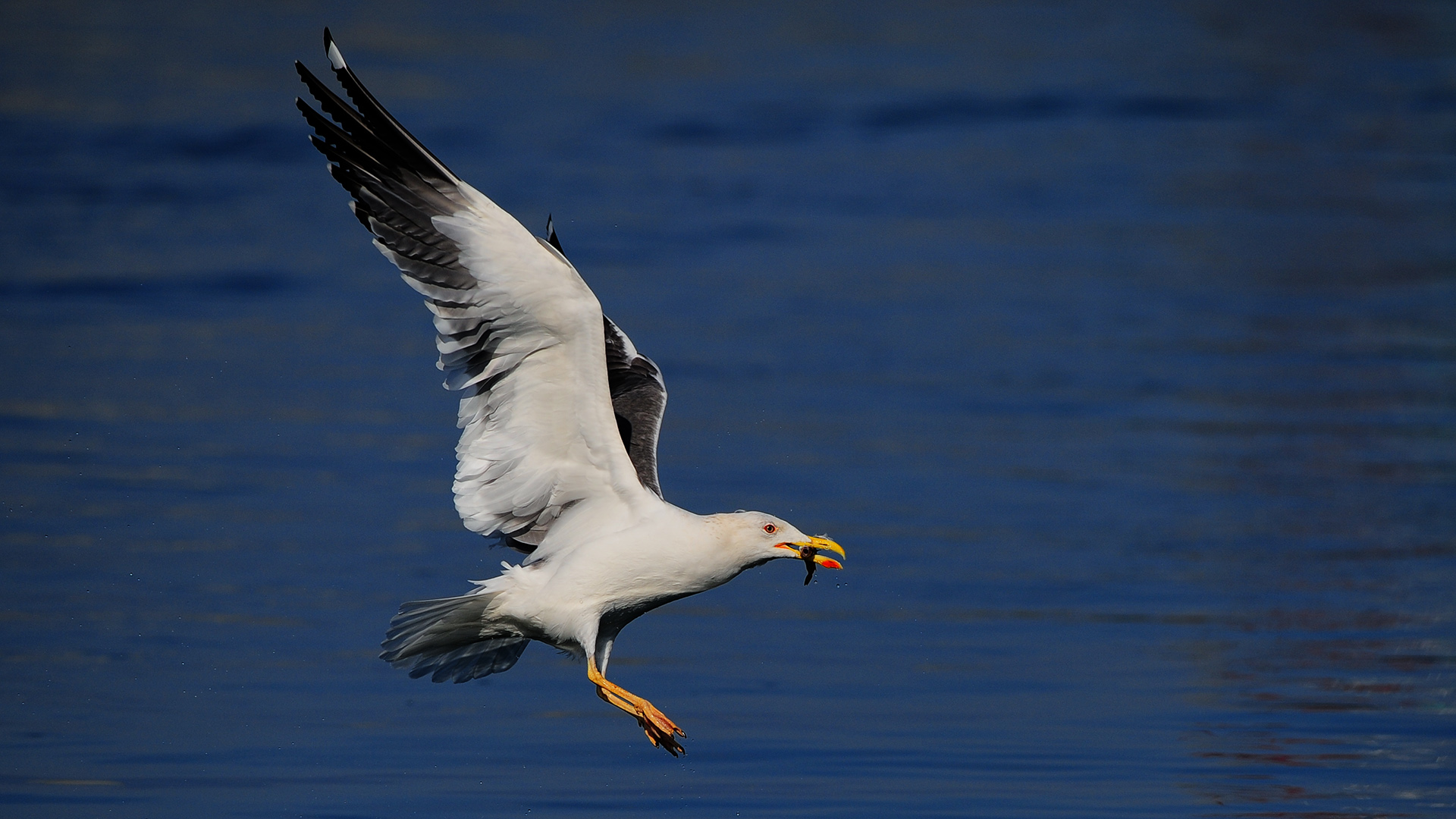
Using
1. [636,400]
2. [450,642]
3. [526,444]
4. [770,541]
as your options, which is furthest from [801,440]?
[770,541]

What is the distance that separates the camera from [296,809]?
9.21m

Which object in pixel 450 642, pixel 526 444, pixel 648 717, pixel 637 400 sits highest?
pixel 637 400

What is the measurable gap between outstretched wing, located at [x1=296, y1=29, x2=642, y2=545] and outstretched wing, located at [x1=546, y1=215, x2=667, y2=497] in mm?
536

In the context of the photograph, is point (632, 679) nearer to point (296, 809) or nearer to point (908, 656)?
point (908, 656)

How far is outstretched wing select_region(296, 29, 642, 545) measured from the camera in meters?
8.67

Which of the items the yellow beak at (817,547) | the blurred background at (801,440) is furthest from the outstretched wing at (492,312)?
the blurred background at (801,440)

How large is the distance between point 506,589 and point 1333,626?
5.33 meters

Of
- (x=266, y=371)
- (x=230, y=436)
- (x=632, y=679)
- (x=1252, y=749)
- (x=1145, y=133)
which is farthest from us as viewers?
(x=1145, y=133)

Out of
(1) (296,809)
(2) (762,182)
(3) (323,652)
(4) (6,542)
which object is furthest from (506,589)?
(2) (762,182)

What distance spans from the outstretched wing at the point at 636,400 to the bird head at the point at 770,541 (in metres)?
0.77

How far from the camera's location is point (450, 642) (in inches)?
384

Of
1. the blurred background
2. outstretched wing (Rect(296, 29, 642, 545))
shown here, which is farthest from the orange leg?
outstretched wing (Rect(296, 29, 642, 545))

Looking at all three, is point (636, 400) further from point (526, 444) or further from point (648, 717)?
point (648, 717)

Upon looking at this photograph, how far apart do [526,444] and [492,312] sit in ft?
2.49
